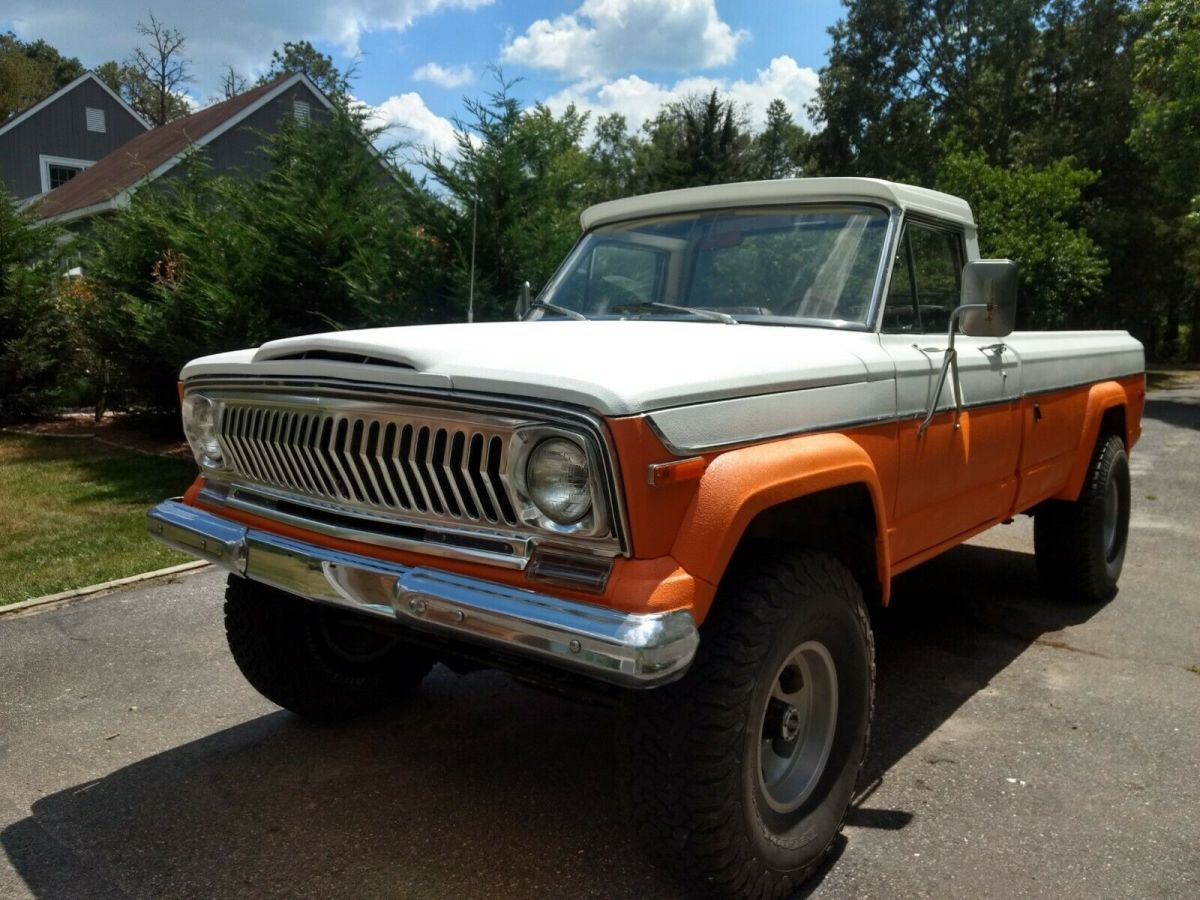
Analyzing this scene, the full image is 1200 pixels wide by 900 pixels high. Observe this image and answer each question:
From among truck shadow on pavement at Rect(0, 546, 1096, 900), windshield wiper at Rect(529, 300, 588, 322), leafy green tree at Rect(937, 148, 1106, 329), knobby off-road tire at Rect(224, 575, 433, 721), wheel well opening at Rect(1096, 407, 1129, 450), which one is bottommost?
truck shadow on pavement at Rect(0, 546, 1096, 900)

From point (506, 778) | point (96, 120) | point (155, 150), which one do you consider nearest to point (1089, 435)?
point (506, 778)

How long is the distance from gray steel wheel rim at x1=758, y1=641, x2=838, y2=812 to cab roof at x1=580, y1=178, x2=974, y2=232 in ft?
5.80

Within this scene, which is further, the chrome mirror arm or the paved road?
the chrome mirror arm

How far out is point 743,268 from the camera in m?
3.65

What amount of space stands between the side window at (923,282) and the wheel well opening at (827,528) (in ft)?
2.62

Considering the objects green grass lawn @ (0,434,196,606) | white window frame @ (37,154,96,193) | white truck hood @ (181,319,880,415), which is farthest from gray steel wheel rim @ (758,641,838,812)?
white window frame @ (37,154,96,193)

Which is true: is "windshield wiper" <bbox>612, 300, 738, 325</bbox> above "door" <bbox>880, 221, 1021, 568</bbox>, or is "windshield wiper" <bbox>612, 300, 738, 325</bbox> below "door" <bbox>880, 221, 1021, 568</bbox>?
above

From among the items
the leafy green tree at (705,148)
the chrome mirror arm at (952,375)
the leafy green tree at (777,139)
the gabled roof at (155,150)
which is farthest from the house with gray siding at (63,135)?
the chrome mirror arm at (952,375)

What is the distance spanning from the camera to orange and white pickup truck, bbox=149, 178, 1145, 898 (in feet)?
7.34

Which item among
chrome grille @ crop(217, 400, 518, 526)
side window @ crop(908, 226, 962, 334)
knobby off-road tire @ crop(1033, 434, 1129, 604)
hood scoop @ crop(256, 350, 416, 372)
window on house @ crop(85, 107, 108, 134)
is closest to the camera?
chrome grille @ crop(217, 400, 518, 526)

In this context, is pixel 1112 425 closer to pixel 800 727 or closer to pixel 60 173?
pixel 800 727

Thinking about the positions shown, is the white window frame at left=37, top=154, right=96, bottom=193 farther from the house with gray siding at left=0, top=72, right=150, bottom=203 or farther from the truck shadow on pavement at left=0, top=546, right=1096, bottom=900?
the truck shadow on pavement at left=0, top=546, right=1096, bottom=900

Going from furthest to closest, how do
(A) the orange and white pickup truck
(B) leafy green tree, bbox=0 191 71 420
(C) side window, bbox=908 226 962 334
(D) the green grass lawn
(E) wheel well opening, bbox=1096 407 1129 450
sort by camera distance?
1. (B) leafy green tree, bbox=0 191 71 420
2. (D) the green grass lawn
3. (E) wheel well opening, bbox=1096 407 1129 450
4. (C) side window, bbox=908 226 962 334
5. (A) the orange and white pickup truck

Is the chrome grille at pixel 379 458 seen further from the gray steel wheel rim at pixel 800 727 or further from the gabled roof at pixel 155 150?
the gabled roof at pixel 155 150
